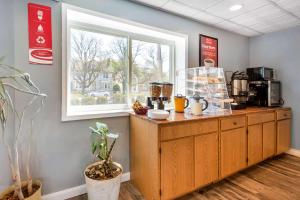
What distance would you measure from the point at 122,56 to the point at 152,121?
43.3 inches

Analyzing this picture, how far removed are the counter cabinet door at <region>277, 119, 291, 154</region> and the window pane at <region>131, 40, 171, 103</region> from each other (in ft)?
6.57

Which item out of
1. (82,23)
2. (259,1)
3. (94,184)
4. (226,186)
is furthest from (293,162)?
(82,23)

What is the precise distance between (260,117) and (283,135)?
82cm

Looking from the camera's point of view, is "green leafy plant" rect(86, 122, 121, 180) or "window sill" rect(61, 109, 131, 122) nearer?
"green leafy plant" rect(86, 122, 121, 180)

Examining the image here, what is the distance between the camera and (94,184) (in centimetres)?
155

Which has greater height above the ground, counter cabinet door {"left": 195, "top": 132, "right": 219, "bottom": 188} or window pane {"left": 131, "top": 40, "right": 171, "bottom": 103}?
window pane {"left": 131, "top": 40, "right": 171, "bottom": 103}

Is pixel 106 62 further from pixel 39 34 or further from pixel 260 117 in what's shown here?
pixel 260 117

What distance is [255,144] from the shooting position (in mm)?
2430

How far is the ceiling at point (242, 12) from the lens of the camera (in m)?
2.15

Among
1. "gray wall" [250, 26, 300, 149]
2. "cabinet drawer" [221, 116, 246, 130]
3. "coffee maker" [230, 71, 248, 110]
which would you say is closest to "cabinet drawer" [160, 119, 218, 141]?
"cabinet drawer" [221, 116, 246, 130]

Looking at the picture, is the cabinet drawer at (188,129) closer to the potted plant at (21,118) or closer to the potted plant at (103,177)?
the potted plant at (103,177)

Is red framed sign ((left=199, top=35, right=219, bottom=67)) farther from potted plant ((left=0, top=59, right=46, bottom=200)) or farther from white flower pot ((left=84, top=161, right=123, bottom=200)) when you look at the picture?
potted plant ((left=0, top=59, right=46, bottom=200))

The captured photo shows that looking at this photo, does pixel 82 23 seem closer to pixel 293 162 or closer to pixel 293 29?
pixel 293 29

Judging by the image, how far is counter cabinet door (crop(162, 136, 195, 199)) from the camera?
1632 millimetres
